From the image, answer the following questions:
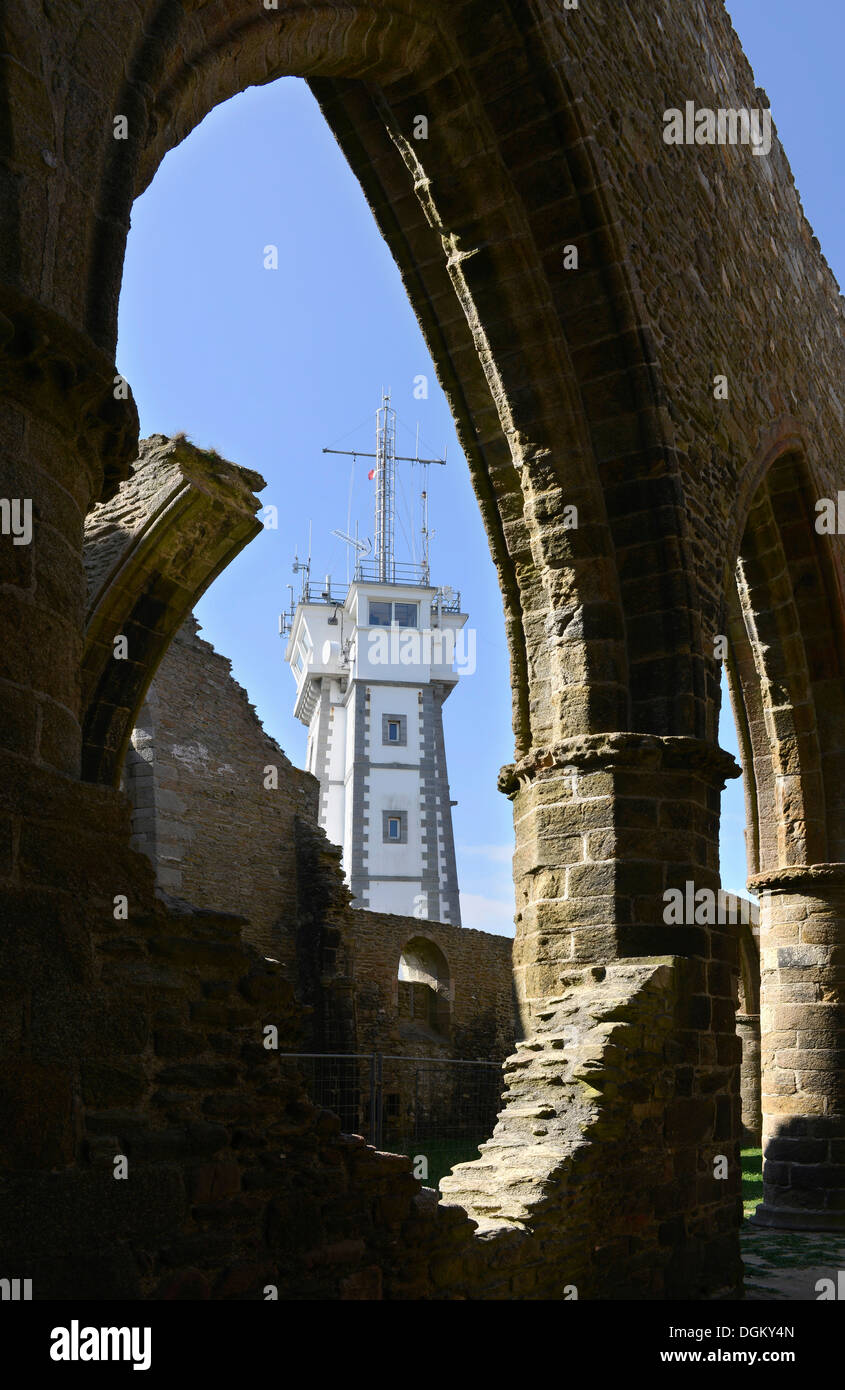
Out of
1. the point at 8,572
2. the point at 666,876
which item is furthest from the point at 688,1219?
the point at 8,572

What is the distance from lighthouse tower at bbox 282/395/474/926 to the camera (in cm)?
3359

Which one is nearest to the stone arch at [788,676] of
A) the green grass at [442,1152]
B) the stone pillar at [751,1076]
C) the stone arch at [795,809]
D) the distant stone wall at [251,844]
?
the stone arch at [795,809]

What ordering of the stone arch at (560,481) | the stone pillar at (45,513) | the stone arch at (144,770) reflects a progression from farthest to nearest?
the stone arch at (144,770) < the stone arch at (560,481) < the stone pillar at (45,513)

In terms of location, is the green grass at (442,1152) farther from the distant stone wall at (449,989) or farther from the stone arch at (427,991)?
the stone arch at (427,991)

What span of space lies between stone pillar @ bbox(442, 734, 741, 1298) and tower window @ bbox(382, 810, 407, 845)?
92.0 feet

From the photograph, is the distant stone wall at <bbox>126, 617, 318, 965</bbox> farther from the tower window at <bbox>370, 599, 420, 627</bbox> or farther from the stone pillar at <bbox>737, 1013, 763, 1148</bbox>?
the tower window at <bbox>370, 599, 420, 627</bbox>

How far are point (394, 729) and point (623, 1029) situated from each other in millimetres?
30870

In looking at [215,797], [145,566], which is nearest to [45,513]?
[145,566]

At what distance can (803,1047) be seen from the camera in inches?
338

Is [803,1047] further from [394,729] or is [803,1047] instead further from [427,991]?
[394,729]

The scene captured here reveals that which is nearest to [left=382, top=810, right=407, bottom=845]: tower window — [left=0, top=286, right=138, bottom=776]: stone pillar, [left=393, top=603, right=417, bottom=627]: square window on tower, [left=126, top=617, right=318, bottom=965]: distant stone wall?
[left=393, top=603, right=417, bottom=627]: square window on tower

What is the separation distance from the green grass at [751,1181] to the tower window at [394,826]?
1900cm

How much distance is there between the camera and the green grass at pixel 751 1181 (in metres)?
9.64

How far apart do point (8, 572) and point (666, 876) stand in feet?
12.4
